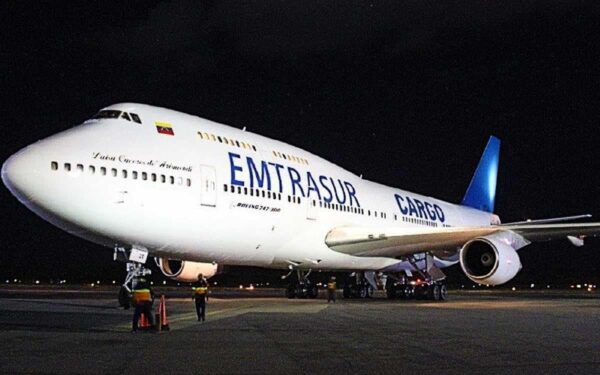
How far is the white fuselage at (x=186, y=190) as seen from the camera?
15258mm

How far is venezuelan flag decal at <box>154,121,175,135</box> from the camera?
1767 cm

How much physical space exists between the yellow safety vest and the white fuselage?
3.39m

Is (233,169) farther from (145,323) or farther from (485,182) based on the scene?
(485,182)

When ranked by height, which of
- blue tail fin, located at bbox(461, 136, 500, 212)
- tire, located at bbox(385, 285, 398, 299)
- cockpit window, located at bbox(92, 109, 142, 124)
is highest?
blue tail fin, located at bbox(461, 136, 500, 212)

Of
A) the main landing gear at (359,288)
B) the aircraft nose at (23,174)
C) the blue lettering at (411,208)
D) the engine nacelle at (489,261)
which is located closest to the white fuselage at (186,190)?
the aircraft nose at (23,174)

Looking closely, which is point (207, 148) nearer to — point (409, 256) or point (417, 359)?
point (417, 359)

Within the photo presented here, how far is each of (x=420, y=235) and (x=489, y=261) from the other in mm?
2381

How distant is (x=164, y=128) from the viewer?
58.4 ft

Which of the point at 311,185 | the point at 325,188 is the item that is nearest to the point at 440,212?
the point at 325,188

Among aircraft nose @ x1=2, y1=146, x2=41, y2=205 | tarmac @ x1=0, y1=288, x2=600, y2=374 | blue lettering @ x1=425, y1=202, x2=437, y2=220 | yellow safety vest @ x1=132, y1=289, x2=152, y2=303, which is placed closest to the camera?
tarmac @ x1=0, y1=288, x2=600, y2=374

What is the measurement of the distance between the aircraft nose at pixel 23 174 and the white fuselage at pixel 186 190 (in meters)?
0.02

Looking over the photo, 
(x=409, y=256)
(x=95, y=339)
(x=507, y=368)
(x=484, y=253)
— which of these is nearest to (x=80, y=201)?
(x=95, y=339)

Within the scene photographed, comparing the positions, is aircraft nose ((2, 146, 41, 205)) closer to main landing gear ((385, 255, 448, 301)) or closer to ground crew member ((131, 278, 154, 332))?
ground crew member ((131, 278, 154, 332))

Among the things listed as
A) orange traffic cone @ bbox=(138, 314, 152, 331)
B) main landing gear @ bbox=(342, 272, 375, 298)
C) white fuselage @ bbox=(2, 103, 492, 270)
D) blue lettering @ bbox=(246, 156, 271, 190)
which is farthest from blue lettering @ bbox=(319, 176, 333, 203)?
orange traffic cone @ bbox=(138, 314, 152, 331)
